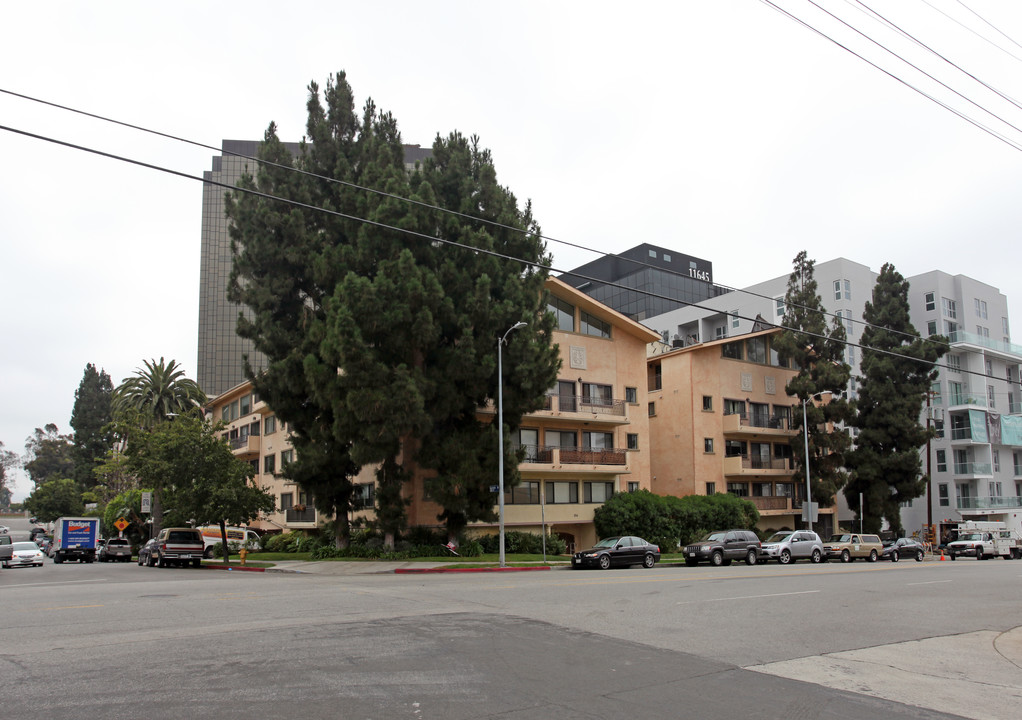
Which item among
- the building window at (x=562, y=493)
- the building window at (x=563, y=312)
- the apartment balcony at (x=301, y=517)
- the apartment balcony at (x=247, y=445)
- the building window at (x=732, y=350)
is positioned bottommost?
the apartment balcony at (x=301, y=517)

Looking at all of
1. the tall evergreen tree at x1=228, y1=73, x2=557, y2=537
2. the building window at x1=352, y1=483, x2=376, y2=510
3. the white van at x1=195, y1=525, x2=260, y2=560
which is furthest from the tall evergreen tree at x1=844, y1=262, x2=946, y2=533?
the white van at x1=195, y1=525, x2=260, y2=560

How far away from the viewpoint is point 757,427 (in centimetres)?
5116

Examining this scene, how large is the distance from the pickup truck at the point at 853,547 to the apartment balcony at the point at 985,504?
2545 centimetres

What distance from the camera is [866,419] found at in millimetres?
53188

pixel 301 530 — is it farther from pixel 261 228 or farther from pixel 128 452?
pixel 261 228

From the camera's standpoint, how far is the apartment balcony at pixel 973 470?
63688 mm

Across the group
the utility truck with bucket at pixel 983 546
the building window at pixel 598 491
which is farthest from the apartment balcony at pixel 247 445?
the utility truck with bucket at pixel 983 546

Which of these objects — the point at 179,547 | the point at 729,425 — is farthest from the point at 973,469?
the point at 179,547

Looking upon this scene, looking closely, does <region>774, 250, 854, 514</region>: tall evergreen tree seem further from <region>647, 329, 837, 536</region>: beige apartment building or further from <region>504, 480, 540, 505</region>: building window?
<region>504, 480, 540, 505</region>: building window

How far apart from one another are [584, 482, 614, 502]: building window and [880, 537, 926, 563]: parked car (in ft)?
52.3

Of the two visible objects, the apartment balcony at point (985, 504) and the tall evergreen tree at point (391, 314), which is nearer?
the tall evergreen tree at point (391, 314)

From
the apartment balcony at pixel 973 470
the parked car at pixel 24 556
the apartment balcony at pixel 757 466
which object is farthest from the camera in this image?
the apartment balcony at pixel 973 470

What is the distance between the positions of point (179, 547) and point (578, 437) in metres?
21.0

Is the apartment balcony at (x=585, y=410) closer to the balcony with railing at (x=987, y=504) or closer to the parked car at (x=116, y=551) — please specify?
the parked car at (x=116, y=551)
